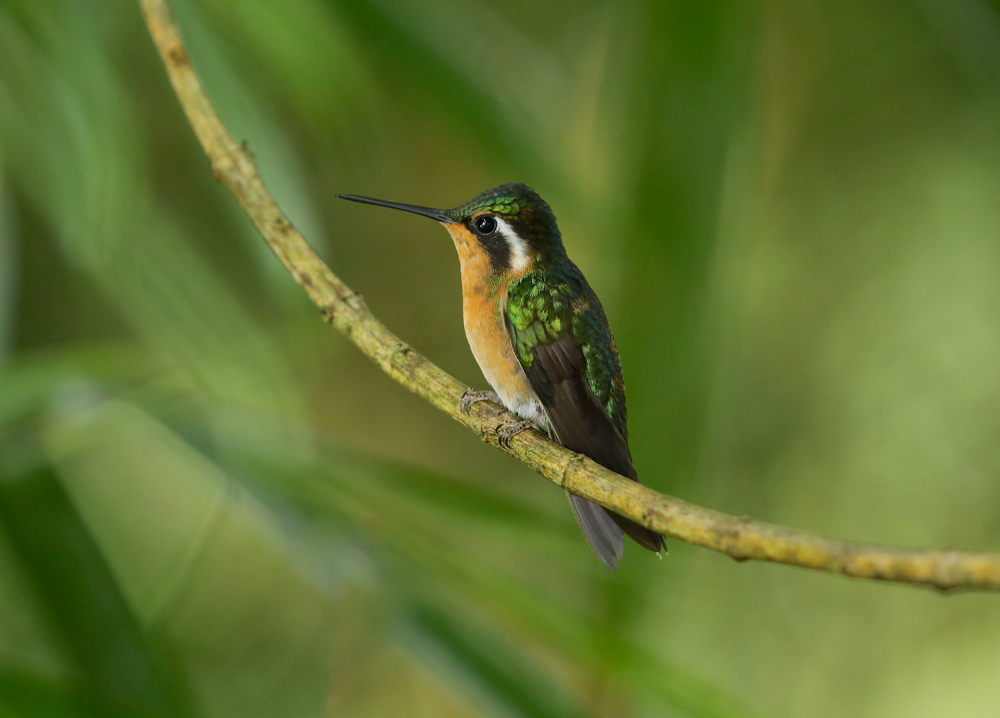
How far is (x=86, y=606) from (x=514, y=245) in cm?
81

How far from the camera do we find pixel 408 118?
3.11 m

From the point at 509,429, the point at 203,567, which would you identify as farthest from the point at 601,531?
the point at 203,567

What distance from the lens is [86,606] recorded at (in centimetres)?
109

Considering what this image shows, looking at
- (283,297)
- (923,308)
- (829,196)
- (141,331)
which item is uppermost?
(829,196)

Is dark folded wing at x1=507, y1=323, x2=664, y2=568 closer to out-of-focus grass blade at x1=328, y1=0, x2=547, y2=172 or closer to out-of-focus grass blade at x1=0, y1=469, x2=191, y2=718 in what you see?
out-of-focus grass blade at x1=328, y1=0, x2=547, y2=172

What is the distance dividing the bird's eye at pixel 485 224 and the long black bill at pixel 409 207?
0.04m

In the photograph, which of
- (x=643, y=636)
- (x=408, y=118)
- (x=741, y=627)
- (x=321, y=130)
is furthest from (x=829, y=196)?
(x=643, y=636)

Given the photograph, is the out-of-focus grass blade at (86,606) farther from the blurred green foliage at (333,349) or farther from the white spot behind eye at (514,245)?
the white spot behind eye at (514,245)

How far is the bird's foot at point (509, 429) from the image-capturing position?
1116mm

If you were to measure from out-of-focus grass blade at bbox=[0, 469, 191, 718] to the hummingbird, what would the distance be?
20.1 inches

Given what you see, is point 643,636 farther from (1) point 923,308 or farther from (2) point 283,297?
(1) point 923,308

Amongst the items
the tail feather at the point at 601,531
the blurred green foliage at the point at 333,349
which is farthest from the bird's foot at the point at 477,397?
the tail feather at the point at 601,531

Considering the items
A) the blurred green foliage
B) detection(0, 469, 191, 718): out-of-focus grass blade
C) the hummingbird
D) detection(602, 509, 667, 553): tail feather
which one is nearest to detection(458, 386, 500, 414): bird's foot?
the hummingbird

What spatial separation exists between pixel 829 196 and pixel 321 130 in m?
4.55
